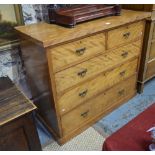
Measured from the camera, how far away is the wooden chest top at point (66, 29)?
1177 millimetres

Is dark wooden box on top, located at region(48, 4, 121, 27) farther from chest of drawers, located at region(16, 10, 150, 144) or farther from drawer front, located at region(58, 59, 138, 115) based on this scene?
drawer front, located at region(58, 59, 138, 115)

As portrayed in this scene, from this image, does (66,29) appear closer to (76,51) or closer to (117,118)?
(76,51)

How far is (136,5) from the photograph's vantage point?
1754 millimetres

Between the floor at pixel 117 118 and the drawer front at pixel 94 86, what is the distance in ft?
1.06

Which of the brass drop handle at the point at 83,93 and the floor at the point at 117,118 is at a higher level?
the brass drop handle at the point at 83,93

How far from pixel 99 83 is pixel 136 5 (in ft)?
2.60

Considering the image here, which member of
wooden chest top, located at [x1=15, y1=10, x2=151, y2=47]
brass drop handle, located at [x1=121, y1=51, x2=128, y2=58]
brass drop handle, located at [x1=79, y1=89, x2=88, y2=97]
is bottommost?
brass drop handle, located at [x1=79, y1=89, x2=88, y2=97]

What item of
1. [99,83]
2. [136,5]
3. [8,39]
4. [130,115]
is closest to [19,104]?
[8,39]

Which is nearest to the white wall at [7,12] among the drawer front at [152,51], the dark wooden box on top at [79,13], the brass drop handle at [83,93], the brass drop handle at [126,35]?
the dark wooden box on top at [79,13]

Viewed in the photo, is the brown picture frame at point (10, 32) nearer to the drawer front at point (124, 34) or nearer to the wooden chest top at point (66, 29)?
the wooden chest top at point (66, 29)

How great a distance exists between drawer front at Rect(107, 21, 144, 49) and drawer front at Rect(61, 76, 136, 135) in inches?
16.6

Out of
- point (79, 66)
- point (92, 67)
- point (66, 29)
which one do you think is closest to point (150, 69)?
point (92, 67)

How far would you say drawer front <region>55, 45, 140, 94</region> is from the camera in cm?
133

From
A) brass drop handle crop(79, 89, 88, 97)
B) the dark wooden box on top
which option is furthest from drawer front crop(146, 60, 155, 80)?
brass drop handle crop(79, 89, 88, 97)
